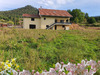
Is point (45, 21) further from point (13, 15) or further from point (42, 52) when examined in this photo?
point (13, 15)

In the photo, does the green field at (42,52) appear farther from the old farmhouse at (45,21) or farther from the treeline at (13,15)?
the treeline at (13,15)

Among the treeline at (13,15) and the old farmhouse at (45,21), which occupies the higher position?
the treeline at (13,15)

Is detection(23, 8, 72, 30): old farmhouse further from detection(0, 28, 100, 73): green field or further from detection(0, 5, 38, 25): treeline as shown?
detection(0, 5, 38, 25): treeline

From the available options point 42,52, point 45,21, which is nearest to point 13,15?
point 45,21

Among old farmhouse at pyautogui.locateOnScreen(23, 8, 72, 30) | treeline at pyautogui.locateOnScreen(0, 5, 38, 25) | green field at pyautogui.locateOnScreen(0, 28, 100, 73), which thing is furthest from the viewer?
treeline at pyautogui.locateOnScreen(0, 5, 38, 25)

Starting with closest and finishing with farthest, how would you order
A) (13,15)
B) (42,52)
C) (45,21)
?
(42,52)
(45,21)
(13,15)

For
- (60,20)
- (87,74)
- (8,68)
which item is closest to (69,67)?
(87,74)

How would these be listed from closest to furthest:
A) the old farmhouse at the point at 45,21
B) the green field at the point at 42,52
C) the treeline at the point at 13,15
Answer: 1. the green field at the point at 42,52
2. the old farmhouse at the point at 45,21
3. the treeline at the point at 13,15

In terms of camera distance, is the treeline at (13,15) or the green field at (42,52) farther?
the treeline at (13,15)

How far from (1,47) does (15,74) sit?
406 centimetres

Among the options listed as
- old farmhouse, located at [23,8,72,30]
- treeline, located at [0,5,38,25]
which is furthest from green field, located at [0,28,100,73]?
treeline, located at [0,5,38,25]

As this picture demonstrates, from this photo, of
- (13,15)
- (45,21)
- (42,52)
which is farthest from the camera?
(13,15)

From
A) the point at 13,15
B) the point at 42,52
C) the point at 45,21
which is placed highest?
the point at 13,15

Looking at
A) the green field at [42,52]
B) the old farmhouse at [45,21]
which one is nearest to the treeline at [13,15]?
the old farmhouse at [45,21]
